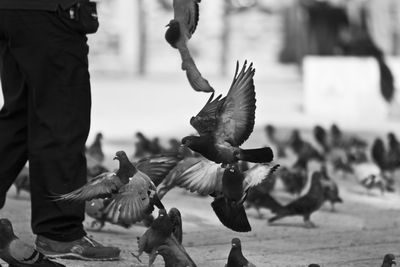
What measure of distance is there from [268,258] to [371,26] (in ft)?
39.5

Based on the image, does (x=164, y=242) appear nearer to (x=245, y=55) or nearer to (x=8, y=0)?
(x=8, y=0)

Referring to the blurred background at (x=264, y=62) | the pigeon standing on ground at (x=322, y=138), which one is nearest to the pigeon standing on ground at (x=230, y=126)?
the pigeon standing on ground at (x=322, y=138)

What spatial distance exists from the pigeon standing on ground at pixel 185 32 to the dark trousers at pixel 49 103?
546 millimetres

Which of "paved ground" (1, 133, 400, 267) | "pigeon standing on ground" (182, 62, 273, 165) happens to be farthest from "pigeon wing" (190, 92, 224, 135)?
"paved ground" (1, 133, 400, 267)

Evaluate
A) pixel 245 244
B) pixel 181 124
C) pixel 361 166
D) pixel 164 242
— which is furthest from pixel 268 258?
pixel 181 124

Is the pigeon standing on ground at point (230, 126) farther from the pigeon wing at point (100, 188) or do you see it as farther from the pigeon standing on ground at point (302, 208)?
the pigeon standing on ground at point (302, 208)

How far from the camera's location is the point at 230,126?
18.6 feet

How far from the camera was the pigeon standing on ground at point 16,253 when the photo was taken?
18.1ft

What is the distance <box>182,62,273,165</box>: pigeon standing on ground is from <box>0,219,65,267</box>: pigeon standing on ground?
2.95 feet

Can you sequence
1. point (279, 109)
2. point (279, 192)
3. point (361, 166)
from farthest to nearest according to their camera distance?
1. point (279, 109)
2. point (361, 166)
3. point (279, 192)

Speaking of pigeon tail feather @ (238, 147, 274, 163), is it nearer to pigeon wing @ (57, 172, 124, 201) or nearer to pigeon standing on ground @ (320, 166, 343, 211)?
pigeon wing @ (57, 172, 124, 201)

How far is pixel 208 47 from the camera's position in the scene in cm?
3544

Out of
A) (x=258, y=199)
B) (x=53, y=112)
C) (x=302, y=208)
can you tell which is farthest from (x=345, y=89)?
(x=53, y=112)

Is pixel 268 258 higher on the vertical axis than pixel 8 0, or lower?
lower
